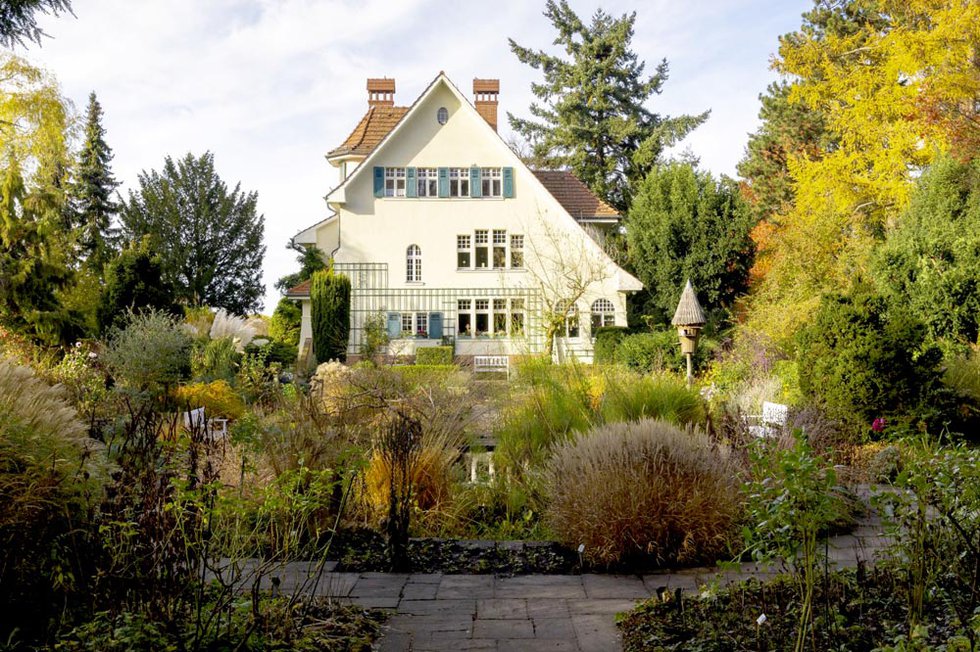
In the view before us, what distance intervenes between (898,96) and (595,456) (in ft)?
59.3

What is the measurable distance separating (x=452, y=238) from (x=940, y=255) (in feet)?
45.9

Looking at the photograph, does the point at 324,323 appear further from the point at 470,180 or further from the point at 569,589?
the point at 569,589

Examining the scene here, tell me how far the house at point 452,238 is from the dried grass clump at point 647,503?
19.2 meters

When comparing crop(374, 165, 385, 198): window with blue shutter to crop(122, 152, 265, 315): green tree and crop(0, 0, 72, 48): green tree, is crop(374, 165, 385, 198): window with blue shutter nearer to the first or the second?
crop(122, 152, 265, 315): green tree

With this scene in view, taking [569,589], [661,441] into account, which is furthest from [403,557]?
[661,441]

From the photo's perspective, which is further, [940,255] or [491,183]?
[491,183]

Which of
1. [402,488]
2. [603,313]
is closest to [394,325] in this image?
[603,313]

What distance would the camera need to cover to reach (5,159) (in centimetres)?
2216

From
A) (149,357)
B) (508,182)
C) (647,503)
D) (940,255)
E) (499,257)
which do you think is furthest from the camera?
(499,257)

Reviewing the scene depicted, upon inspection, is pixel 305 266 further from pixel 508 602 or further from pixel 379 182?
pixel 508 602

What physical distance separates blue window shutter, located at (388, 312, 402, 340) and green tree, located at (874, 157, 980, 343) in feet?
44.0

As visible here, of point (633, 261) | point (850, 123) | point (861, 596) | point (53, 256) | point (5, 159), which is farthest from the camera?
point (633, 261)

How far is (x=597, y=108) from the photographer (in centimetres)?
3116

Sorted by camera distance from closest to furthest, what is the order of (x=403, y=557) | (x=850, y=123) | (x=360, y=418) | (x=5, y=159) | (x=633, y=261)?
(x=403, y=557) → (x=360, y=418) → (x=850, y=123) → (x=5, y=159) → (x=633, y=261)
